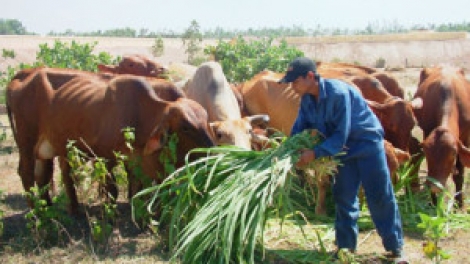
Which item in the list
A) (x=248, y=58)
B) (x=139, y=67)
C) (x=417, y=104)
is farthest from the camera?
(x=248, y=58)

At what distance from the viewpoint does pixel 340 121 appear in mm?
4922

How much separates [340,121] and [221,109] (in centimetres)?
275

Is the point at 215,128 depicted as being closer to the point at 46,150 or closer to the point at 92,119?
the point at 92,119

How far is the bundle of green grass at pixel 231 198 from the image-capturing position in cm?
469

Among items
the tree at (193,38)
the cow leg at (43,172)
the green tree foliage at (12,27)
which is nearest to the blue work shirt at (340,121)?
the cow leg at (43,172)

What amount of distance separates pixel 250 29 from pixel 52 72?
108167mm

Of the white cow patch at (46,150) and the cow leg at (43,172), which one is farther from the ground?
the white cow patch at (46,150)

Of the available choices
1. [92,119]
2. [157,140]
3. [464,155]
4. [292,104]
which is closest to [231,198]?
[157,140]

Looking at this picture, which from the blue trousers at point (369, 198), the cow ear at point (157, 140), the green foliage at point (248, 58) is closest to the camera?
the blue trousers at point (369, 198)

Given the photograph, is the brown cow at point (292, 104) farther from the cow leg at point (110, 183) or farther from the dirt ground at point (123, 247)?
the cow leg at point (110, 183)

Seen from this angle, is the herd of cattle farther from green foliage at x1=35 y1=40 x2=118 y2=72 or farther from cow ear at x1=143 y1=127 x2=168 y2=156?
green foliage at x1=35 y1=40 x2=118 y2=72

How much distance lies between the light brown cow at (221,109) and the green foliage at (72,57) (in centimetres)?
590

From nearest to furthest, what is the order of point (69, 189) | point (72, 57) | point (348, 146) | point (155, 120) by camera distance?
point (348, 146), point (155, 120), point (69, 189), point (72, 57)

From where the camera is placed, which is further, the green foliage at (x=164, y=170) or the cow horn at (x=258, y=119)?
the cow horn at (x=258, y=119)
